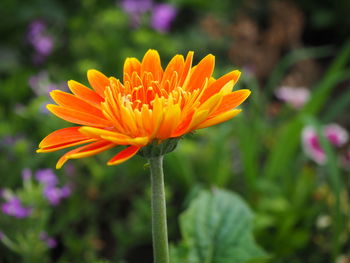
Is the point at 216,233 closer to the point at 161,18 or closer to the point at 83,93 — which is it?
the point at 83,93

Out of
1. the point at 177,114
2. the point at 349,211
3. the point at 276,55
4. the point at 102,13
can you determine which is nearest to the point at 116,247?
the point at 349,211

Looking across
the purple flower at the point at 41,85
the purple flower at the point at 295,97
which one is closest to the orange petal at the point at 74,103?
the purple flower at the point at 41,85

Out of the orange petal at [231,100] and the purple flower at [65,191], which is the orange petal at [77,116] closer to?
the orange petal at [231,100]

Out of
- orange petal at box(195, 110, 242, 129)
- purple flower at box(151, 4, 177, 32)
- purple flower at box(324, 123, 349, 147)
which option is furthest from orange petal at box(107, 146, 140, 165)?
purple flower at box(151, 4, 177, 32)

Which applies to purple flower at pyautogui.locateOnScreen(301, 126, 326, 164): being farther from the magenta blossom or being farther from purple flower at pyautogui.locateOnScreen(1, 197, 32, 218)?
purple flower at pyautogui.locateOnScreen(1, 197, 32, 218)

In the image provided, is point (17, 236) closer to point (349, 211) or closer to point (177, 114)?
point (177, 114)

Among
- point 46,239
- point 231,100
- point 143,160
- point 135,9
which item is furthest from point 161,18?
point 231,100
